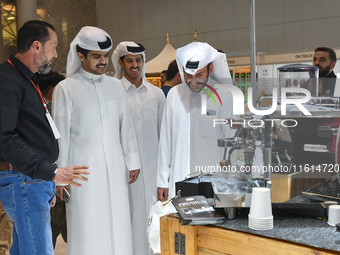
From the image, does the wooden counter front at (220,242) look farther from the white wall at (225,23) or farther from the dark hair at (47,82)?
the white wall at (225,23)

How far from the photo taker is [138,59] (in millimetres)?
2918

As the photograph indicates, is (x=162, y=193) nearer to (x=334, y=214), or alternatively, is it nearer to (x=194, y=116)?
(x=194, y=116)

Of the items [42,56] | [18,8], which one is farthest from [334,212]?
[18,8]

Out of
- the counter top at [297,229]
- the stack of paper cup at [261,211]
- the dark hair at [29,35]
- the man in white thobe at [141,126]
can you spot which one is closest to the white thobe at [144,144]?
the man in white thobe at [141,126]

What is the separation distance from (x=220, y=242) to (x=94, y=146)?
128 cm

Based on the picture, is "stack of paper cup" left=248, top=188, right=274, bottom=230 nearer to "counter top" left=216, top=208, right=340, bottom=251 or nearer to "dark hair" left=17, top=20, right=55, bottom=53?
"counter top" left=216, top=208, right=340, bottom=251

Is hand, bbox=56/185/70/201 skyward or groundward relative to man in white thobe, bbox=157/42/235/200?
groundward

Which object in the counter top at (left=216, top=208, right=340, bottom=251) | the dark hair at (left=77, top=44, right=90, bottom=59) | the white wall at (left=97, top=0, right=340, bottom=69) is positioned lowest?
the counter top at (left=216, top=208, right=340, bottom=251)

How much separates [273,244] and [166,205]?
1.54 ft

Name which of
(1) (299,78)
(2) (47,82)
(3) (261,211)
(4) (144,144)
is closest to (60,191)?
(4) (144,144)

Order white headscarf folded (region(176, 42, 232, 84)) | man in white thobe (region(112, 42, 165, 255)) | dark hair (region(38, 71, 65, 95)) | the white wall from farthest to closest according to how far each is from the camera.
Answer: the white wall → dark hair (region(38, 71, 65, 95)) → man in white thobe (region(112, 42, 165, 255)) → white headscarf folded (region(176, 42, 232, 84))

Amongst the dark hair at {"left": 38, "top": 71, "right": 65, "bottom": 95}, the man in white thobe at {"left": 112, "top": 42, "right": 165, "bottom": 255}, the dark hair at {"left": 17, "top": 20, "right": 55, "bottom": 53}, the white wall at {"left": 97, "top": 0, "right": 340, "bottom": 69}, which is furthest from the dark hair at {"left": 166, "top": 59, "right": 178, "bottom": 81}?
the white wall at {"left": 97, "top": 0, "right": 340, "bottom": 69}

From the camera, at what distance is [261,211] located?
125 cm

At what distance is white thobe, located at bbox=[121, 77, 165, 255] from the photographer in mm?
2723
